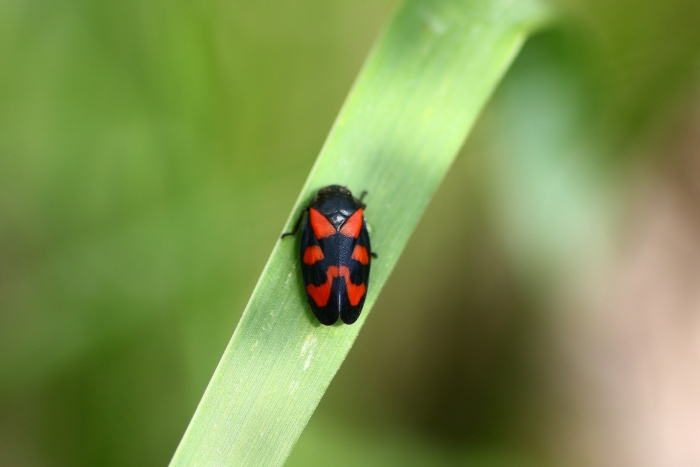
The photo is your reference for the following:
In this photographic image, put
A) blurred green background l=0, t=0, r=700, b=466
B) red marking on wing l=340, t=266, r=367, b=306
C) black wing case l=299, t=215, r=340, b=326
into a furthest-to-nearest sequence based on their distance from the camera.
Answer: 1. blurred green background l=0, t=0, r=700, b=466
2. red marking on wing l=340, t=266, r=367, b=306
3. black wing case l=299, t=215, r=340, b=326

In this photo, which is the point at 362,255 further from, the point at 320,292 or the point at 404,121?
the point at 404,121

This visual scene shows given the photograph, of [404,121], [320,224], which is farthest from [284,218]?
[404,121]

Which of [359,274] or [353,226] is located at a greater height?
[353,226]

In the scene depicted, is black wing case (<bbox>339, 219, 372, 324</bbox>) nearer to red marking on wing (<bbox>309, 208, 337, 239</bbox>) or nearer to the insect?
the insect

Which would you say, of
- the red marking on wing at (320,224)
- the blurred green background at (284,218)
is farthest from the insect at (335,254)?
the blurred green background at (284,218)

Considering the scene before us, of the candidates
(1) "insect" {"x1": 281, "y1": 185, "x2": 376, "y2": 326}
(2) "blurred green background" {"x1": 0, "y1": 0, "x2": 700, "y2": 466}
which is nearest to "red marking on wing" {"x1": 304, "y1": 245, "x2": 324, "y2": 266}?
(1) "insect" {"x1": 281, "y1": 185, "x2": 376, "y2": 326}

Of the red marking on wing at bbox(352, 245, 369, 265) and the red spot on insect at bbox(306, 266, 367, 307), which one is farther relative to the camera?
the red marking on wing at bbox(352, 245, 369, 265)

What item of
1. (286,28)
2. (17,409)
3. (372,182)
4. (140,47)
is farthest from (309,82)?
(17,409)
